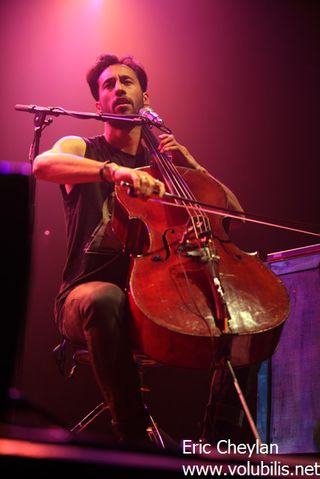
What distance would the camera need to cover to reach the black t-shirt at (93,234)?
6.98 ft

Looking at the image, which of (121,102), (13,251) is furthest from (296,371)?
(13,251)

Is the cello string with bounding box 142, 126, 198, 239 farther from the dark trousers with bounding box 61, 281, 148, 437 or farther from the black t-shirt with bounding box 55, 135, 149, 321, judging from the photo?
the dark trousers with bounding box 61, 281, 148, 437

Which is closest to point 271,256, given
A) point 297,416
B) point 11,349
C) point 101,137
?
point 297,416

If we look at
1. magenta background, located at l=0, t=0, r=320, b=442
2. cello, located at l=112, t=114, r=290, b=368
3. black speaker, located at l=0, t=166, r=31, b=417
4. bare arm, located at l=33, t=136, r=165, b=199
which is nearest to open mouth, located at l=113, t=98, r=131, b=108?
bare arm, located at l=33, t=136, r=165, b=199

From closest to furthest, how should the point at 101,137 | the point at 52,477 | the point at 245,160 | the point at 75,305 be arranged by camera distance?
the point at 52,477 < the point at 75,305 < the point at 101,137 < the point at 245,160

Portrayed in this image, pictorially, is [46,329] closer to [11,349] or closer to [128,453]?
[11,349]

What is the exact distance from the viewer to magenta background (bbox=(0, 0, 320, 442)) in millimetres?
3205

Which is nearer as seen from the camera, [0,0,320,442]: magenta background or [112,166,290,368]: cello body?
[112,166,290,368]: cello body

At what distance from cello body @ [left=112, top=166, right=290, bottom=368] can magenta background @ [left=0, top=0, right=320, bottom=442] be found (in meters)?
1.22

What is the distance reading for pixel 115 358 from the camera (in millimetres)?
1760

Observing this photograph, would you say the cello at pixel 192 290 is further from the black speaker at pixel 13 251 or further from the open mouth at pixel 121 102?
the open mouth at pixel 121 102

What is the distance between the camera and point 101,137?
2.54 metres

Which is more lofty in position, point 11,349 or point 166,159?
point 166,159

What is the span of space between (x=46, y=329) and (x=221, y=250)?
4.64 feet
